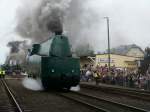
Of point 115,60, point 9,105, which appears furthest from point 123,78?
point 115,60

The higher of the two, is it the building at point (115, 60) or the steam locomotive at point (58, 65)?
the building at point (115, 60)

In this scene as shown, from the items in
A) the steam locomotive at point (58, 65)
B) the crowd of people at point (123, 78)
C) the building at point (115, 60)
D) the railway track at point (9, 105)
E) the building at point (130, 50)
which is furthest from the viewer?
the building at point (130, 50)

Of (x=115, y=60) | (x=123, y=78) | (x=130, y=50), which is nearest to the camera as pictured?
(x=123, y=78)

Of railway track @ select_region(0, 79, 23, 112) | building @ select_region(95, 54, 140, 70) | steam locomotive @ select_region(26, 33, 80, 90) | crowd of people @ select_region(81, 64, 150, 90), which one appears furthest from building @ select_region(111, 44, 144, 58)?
railway track @ select_region(0, 79, 23, 112)

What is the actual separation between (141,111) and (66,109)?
324 cm

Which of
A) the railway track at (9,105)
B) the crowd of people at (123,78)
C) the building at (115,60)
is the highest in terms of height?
the building at (115,60)

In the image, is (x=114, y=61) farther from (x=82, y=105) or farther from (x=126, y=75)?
(x=82, y=105)

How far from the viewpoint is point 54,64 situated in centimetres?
2430

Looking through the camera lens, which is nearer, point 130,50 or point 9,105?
point 9,105

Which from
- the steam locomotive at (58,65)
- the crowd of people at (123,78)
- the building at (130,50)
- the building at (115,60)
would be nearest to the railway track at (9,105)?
the steam locomotive at (58,65)

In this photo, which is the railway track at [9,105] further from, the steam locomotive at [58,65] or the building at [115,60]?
the building at [115,60]

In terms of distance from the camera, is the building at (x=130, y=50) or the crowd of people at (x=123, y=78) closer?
the crowd of people at (x=123, y=78)

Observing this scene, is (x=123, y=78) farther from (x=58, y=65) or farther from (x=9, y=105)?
(x=9, y=105)

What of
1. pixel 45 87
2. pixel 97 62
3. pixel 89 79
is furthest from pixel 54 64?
pixel 97 62
